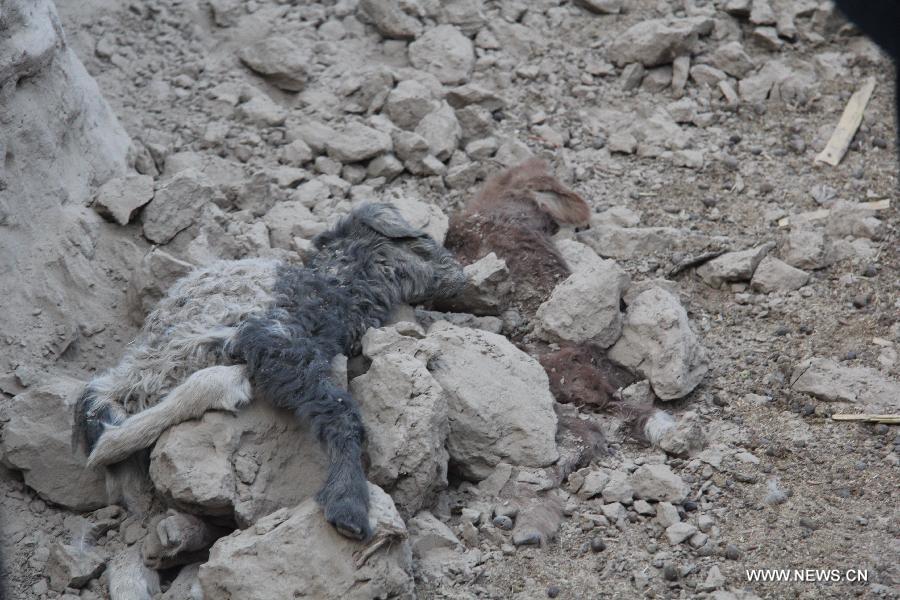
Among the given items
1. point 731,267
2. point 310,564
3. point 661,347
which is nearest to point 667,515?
point 661,347

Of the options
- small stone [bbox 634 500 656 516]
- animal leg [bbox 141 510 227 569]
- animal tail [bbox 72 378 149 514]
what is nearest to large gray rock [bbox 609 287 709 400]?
small stone [bbox 634 500 656 516]

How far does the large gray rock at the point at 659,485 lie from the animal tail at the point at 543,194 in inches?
71.4

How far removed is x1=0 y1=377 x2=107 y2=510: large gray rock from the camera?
161 inches

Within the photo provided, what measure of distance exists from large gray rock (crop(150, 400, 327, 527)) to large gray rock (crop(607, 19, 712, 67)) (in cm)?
382

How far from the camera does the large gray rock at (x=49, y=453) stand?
4086 millimetres

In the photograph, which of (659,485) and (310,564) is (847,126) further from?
(310,564)

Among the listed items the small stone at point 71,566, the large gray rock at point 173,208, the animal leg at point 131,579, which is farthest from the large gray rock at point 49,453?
the large gray rock at point 173,208

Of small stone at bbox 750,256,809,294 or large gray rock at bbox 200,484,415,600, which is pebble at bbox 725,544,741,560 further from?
small stone at bbox 750,256,809,294

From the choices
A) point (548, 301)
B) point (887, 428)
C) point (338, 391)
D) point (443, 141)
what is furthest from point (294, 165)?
point (887, 428)

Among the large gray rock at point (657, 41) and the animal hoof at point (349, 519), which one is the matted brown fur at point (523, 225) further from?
the animal hoof at point (349, 519)

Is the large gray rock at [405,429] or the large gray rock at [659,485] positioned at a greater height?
the large gray rock at [405,429]

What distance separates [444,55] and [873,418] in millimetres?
3522

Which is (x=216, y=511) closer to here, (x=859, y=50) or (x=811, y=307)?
(x=811, y=307)

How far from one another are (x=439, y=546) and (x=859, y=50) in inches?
186
